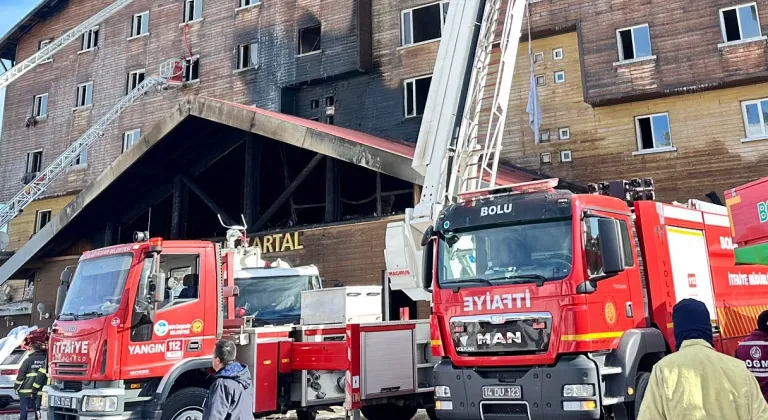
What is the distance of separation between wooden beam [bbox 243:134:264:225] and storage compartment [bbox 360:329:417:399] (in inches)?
403

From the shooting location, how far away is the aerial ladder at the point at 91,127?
27.8 meters

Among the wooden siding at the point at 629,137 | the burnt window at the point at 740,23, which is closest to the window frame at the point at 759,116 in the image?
the wooden siding at the point at 629,137

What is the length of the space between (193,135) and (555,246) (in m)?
14.8

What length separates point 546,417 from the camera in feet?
21.2

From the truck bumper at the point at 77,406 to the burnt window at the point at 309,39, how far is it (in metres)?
18.7

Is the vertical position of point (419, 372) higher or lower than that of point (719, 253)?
lower

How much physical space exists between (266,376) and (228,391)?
373 centimetres

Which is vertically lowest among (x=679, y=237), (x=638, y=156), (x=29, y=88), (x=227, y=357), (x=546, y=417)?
(x=546, y=417)

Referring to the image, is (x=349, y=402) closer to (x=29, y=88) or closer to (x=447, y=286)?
(x=447, y=286)

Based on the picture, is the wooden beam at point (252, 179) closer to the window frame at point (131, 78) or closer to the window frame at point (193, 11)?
the window frame at point (193, 11)

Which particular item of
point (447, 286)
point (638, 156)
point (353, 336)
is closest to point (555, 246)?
point (447, 286)

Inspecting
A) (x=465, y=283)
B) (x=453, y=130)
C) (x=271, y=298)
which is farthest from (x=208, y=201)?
(x=465, y=283)

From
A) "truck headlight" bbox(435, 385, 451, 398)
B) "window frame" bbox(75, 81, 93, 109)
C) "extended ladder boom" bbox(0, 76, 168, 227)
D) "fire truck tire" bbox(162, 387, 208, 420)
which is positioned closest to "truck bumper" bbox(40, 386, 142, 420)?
"fire truck tire" bbox(162, 387, 208, 420)

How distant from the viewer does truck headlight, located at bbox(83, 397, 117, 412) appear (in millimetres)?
7711
